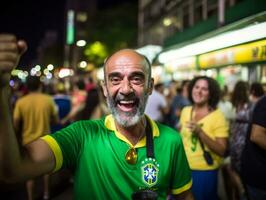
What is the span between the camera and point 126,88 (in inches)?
102

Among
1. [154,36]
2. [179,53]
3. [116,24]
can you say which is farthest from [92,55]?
[179,53]

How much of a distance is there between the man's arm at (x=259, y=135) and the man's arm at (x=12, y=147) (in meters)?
2.12

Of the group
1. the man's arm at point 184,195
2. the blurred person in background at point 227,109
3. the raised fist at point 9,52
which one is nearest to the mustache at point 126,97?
the man's arm at point 184,195

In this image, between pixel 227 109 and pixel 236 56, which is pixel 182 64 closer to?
pixel 236 56

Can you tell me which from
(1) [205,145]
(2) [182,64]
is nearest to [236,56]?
(1) [205,145]

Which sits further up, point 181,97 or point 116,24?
point 116,24

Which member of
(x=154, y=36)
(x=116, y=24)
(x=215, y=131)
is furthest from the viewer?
(x=116, y=24)

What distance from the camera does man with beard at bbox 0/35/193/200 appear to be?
2.46 m

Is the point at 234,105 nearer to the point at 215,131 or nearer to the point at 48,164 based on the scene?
the point at 215,131

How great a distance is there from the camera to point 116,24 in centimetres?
5066

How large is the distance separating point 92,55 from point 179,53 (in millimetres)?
41829

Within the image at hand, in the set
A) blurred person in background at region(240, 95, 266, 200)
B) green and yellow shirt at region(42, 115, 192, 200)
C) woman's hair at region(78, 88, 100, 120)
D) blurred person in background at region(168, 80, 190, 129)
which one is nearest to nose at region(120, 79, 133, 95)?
green and yellow shirt at region(42, 115, 192, 200)

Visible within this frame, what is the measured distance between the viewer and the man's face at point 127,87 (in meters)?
2.62

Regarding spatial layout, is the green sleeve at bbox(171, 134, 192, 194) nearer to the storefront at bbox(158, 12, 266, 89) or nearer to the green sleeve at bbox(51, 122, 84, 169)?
the green sleeve at bbox(51, 122, 84, 169)
